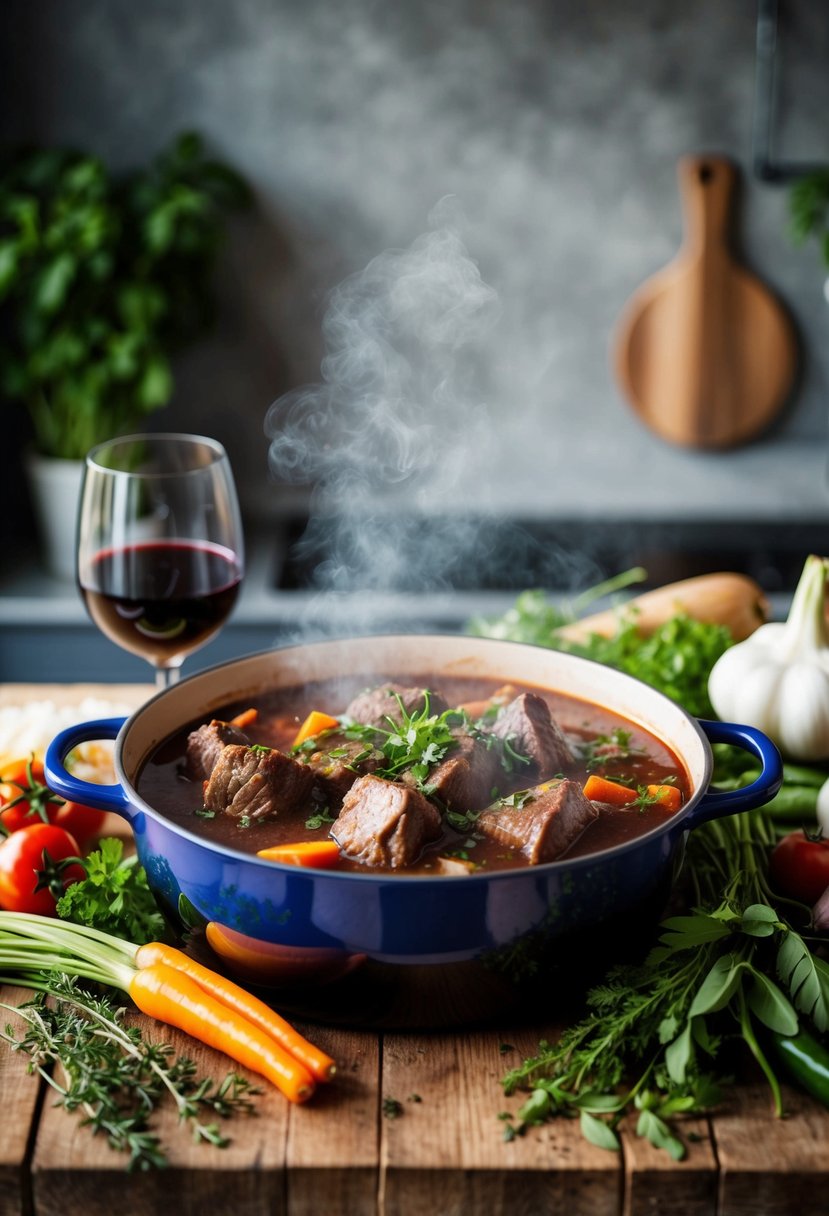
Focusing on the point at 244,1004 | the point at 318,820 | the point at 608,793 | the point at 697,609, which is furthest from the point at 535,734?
the point at 697,609

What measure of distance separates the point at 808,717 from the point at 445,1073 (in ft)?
3.38

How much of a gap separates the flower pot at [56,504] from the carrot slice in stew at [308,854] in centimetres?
291

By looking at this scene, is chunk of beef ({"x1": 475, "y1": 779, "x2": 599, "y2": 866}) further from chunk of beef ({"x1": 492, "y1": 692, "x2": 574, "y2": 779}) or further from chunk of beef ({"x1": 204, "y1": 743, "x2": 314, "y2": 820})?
chunk of beef ({"x1": 204, "y1": 743, "x2": 314, "y2": 820})

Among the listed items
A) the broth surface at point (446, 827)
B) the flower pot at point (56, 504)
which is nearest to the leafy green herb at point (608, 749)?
the broth surface at point (446, 827)

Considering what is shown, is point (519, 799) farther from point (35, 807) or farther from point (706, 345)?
point (706, 345)

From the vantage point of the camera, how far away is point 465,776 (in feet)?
5.99

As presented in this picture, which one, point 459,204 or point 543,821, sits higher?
point 543,821

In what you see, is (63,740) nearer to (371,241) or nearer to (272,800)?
(272,800)

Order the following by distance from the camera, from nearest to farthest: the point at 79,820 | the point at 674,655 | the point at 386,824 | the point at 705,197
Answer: the point at 386,824, the point at 79,820, the point at 674,655, the point at 705,197

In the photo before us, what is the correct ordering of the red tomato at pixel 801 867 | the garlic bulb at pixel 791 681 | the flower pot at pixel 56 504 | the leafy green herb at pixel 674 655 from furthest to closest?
the flower pot at pixel 56 504 → the leafy green herb at pixel 674 655 → the garlic bulb at pixel 791 681 → the red tomato at pixel 801 867

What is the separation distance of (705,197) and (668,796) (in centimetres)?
332

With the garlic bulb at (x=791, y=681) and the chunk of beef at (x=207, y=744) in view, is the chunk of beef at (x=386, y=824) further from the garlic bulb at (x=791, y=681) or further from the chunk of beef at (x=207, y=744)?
the garlic bulb at (x=791, y=681)

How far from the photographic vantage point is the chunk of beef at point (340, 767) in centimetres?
186

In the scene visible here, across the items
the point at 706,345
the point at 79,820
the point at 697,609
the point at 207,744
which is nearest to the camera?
the point at 207,744
